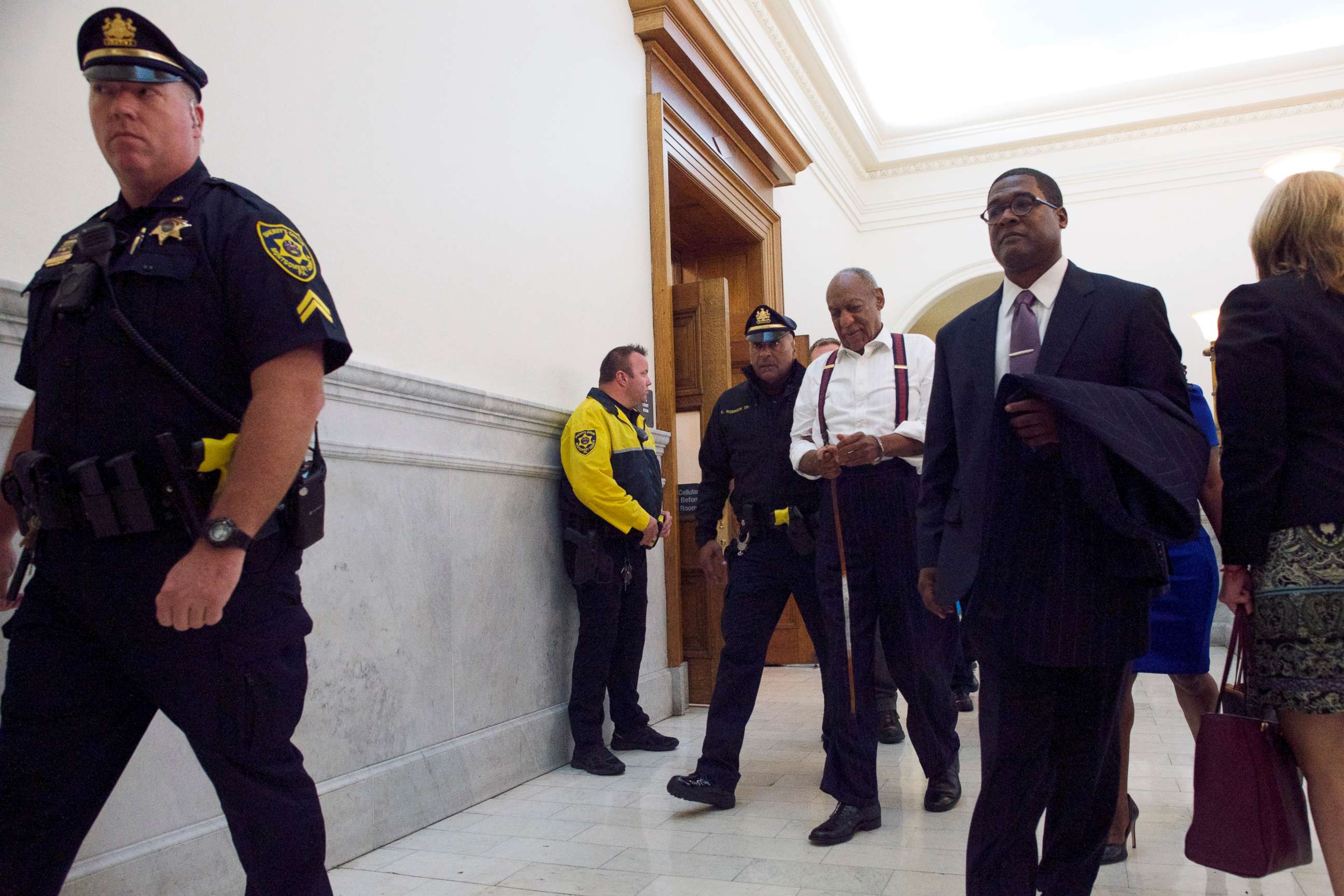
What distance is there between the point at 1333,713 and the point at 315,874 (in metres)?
1.80

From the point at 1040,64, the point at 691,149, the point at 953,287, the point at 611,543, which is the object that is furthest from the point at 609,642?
the point at 1040,64

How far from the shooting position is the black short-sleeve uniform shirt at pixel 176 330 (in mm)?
1601

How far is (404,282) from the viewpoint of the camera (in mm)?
3504

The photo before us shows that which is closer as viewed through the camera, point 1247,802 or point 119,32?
point 119,32

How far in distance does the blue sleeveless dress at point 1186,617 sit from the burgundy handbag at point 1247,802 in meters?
0.74

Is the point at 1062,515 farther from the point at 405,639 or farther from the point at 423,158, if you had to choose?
the point at 423,158

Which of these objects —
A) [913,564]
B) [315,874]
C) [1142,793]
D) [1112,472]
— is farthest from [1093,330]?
[1142,793]

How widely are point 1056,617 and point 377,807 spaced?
7.26 ft

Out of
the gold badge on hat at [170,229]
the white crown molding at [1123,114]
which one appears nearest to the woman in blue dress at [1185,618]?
the gold badge on hat at [170,229]

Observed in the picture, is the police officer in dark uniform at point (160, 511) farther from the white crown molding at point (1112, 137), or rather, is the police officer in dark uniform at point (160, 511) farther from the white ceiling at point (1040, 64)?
the white crown molding at point (1112, 137)

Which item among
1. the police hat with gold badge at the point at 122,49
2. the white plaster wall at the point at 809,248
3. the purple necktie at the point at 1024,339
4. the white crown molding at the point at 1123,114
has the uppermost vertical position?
the white crown molding at the point at 1123,114

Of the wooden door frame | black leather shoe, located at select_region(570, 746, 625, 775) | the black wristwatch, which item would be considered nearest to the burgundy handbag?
the black wristwatch

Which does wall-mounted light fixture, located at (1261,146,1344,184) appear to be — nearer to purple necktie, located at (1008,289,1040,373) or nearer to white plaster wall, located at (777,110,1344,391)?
white plaster wall, located at (777,110,1344,391)

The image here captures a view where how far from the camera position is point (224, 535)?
1.51 m
